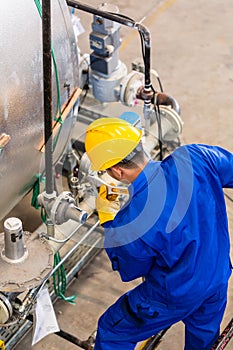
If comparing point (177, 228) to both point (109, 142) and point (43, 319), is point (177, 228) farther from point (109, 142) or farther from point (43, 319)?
point (43, 319)

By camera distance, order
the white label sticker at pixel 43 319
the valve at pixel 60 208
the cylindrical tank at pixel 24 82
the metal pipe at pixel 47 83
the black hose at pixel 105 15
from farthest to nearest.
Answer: the black hose at pixel 105 15 → the white label sticker at pixel 43 319 → the valve at pixel 60 208 → the cylindrical tank at pixel 24 82 → the metal pipe at pixel 47 83

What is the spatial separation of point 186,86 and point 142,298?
2341mm

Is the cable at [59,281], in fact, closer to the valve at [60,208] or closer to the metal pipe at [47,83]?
the valve at [60,208]

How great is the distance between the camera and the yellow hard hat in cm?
272

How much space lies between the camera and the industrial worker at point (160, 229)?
8.95ft

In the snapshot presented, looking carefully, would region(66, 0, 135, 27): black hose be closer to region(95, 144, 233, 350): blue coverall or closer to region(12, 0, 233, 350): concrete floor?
region(95, 144, 233, 350): blue coverall

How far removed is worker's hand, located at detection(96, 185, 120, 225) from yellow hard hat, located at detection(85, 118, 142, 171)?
173mm

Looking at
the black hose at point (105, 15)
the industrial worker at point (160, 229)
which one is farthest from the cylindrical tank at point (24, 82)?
the black hose at point (105, 15)

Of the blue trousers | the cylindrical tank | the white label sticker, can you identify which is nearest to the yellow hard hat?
the cylindrical tank

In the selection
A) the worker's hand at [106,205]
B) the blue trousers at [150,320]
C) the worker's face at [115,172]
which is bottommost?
the blue trousers at [150,320]

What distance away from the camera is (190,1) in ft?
18.9

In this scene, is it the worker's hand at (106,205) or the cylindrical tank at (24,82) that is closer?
the cylindrical tank at (24,82)

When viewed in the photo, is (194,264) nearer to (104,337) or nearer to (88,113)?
(104,337)

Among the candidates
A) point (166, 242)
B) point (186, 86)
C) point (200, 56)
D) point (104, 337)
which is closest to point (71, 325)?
point (104, 337)
